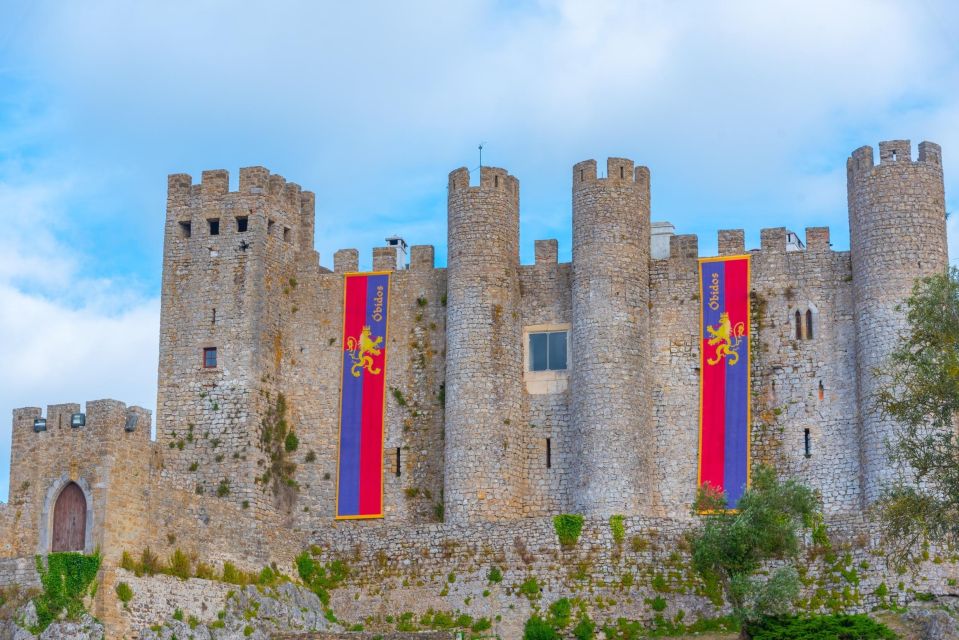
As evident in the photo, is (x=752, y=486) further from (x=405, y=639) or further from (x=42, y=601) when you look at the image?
(x=42, y=601)

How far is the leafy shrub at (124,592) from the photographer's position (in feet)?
131

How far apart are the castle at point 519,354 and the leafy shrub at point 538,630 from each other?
364 cm

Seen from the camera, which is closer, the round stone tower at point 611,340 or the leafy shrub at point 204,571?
the leafy shrub at point 204,571

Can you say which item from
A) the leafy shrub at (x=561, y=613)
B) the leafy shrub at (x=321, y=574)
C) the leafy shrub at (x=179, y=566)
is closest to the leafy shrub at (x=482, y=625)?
the leafy shrub at (x=561, y=613)

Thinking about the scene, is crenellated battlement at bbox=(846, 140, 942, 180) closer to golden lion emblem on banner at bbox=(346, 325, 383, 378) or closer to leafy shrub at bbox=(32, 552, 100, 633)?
golden lion emblem on banner at bbox=(346, 325, 383, 378)

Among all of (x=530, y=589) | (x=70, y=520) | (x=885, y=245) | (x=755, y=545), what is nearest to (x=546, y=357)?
(x=530, y=589)

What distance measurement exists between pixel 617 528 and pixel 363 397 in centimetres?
1038

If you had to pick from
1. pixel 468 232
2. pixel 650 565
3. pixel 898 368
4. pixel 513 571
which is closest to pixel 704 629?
pixel 650 565

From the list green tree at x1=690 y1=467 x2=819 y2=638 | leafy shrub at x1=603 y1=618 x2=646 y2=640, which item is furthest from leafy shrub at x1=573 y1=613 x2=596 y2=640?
green tree at x1=690 y1=467 x2=819 y2=638

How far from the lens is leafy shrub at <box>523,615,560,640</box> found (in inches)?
1721

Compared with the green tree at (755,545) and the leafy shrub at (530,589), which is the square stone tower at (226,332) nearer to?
the leafy shrub at (530,589)

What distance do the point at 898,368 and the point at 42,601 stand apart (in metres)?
23.4

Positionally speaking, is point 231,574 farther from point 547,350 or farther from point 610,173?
point 610,173

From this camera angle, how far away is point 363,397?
52.7 meters
